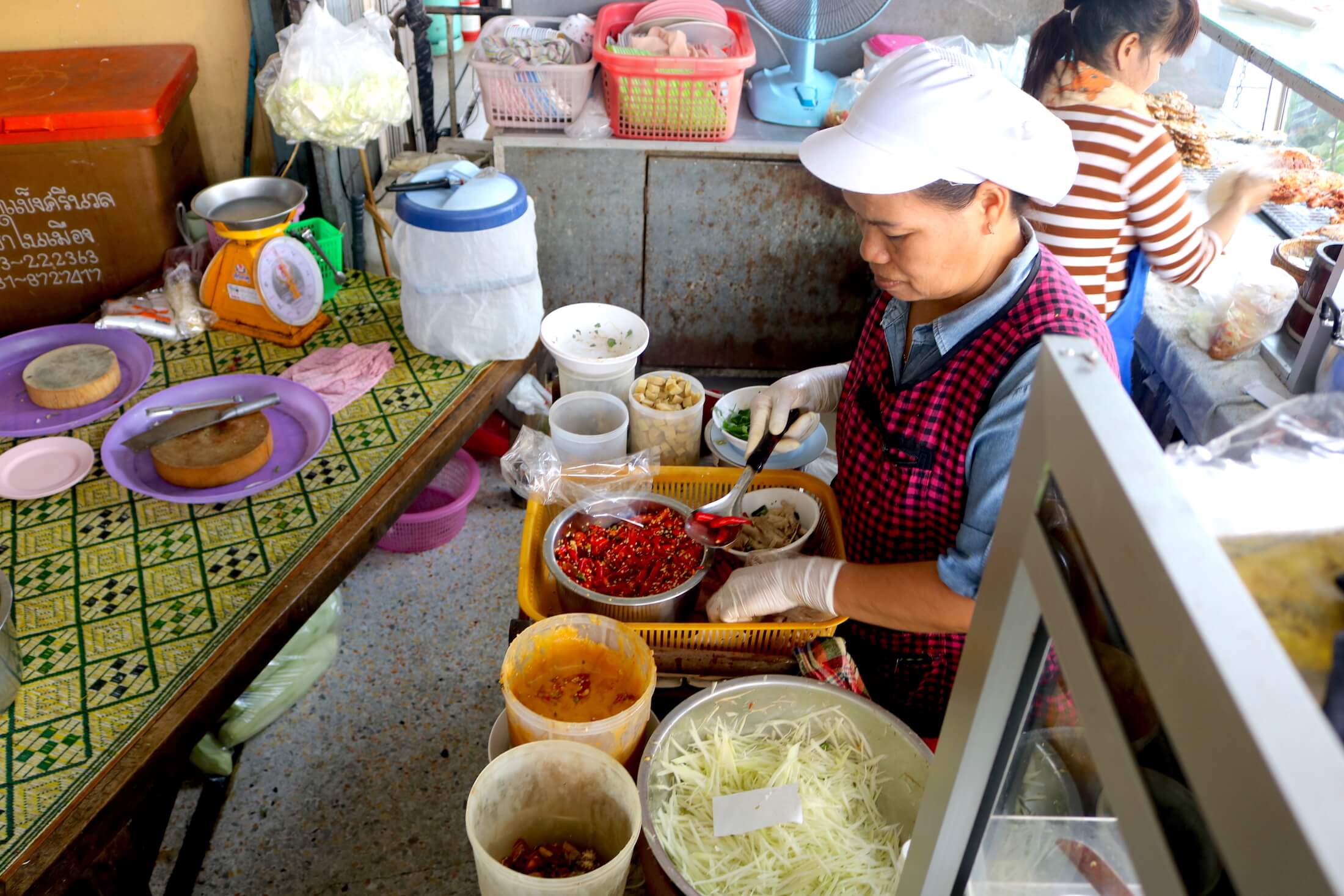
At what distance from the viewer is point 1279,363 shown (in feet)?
8.37

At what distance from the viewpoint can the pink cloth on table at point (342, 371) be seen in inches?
98.3

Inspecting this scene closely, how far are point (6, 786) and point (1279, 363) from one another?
10.1ft

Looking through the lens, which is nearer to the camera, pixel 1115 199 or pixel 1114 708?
pixel 1114 708

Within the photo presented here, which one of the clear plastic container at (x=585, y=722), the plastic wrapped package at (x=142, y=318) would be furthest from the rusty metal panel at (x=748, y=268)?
the clear plastic container at (x=585, y=722)

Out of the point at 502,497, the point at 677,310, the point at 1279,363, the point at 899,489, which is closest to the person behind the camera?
the point at 899,489

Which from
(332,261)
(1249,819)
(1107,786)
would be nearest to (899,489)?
(1107,786)

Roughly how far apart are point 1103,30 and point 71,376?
2873 millimetres

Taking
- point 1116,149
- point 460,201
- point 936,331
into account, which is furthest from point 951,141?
point 460,201

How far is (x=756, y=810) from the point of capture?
4.84 ft

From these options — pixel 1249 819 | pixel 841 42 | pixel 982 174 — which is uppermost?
pixel 1249 819

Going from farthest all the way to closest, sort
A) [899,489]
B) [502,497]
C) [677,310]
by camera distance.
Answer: [677,310] → [502,497] → [899,489]

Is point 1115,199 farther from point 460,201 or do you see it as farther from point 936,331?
point 460,201

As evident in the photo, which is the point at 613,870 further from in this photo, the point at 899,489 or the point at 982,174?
the point at 982,174

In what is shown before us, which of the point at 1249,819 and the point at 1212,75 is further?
the point at 1212,75
